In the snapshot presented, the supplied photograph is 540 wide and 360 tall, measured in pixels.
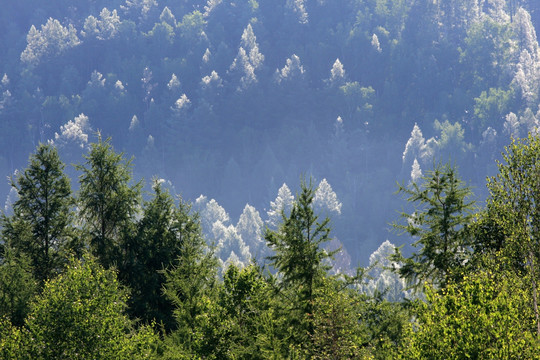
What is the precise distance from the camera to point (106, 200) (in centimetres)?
4297

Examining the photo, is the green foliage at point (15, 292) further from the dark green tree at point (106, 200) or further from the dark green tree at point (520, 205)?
the dark green tree at point (520, 205)

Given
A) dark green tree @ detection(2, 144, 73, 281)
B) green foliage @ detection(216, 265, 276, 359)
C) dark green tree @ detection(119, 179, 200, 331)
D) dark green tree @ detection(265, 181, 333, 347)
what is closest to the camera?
green foliage @ detection(216, 265, 276, 359)

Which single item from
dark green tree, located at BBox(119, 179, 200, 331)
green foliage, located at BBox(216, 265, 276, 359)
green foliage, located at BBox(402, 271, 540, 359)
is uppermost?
dark green tree, located at BBox(119, 179, 200, 331)

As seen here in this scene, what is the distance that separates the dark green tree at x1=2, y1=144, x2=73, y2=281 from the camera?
4272 centimetres

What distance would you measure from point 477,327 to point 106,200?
2850cm

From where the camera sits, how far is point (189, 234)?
45.5 meters

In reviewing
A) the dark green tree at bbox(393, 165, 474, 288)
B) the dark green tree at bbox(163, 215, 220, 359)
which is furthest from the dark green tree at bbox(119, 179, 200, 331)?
the dark green tree at bbox(393, 165, 474, 288)

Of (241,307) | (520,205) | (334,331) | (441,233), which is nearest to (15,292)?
(241,307)

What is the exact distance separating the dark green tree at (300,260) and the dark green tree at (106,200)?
17312mm

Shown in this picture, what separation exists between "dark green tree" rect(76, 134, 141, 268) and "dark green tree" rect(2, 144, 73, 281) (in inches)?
57.3

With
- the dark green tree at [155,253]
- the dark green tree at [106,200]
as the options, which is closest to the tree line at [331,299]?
the dark green tree at [155,253]

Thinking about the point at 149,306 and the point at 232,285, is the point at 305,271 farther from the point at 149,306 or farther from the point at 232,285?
the point at 149,306

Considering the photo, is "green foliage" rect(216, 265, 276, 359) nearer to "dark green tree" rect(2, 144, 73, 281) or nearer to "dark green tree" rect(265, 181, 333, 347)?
"dark green tree" rect(265, 181, 333, 347)

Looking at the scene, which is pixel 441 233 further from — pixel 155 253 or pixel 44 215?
pixel 44 215
